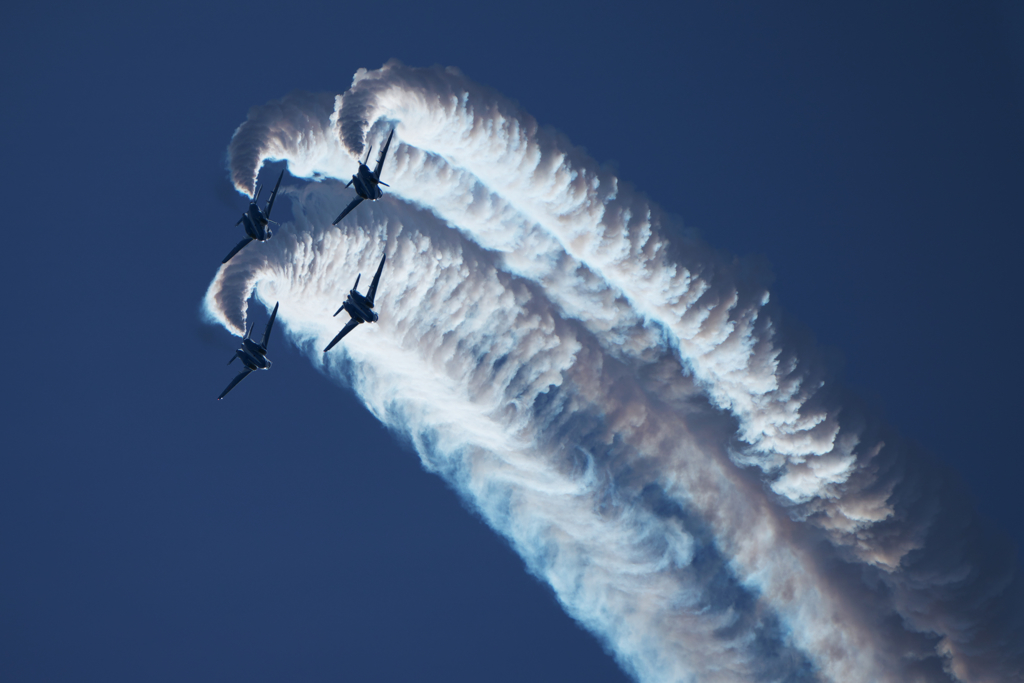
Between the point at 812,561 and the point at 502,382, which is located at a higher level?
the point at 812,561

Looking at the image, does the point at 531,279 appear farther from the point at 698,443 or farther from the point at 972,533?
the point at 972,533

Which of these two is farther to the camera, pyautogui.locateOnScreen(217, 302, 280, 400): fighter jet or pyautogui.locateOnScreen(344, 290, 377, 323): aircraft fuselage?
pyautogui.locateOnScreen(217, 302, 280, 400): fighter jet

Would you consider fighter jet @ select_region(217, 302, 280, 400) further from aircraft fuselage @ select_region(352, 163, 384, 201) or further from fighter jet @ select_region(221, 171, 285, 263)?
aircraft fuselage @ select_region(352, 163, 384, 201)

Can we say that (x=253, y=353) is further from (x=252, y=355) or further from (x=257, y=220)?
(x=257, y=220)

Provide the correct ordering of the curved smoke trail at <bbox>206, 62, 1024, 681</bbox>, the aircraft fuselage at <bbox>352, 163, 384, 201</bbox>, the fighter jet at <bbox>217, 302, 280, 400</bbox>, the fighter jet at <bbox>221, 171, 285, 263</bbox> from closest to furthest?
the aircraft fuselage at <bbox>352, 163, 384, 201</bbox>
the fighter jet at <bbox>221, 171, 285, 263</bbox>
the fighter jet at <bbox>217, 302, 280, 400</bbox>
the curved smoke trail at <bbox>206, 62, 1024, 681</bbox>

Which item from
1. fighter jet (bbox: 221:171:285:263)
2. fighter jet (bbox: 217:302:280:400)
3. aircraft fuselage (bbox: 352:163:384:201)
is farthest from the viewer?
fighter jet (bbox: 217:302:280:400)

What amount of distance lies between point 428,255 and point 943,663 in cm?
1997

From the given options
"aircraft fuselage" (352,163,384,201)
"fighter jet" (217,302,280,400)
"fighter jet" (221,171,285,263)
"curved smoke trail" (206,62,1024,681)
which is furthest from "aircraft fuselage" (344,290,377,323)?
"curved smoke trail" (206,62,1024,681)

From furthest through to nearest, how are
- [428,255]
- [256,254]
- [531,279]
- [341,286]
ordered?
[531,279], [428,255], [341,286], [256,254]

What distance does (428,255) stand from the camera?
23062 mm

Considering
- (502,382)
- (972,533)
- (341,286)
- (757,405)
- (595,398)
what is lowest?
(341,286)

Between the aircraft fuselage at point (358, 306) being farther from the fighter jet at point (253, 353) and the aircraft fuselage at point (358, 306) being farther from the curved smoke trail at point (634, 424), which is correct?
the curved smoke trail at point (634, 424)

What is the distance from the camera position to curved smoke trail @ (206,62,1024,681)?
22.1 metres

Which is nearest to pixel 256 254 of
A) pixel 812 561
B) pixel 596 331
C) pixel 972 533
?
pixel 596 331
